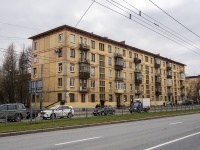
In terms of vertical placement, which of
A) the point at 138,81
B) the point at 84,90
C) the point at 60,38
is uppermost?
the point at 60,38

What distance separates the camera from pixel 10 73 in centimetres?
5484

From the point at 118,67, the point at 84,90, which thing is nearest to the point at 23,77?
the point at 84,90

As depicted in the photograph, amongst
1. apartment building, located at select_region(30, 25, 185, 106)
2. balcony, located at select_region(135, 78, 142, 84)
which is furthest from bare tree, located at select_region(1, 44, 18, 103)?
balcony, located at select_region(135, 78, 142, 84)

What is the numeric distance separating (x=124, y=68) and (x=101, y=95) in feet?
40.1

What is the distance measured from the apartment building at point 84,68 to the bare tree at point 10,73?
→ 13.0 ft

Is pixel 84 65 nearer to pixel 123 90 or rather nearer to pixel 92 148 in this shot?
pixel 123 90

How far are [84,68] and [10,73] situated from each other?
49.7 feet

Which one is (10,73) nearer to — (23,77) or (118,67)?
(23,77)

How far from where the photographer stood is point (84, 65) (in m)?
53.1

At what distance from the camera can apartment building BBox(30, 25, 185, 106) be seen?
50781 mm

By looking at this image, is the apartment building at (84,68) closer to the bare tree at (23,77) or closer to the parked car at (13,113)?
the bare tree at (23,77)

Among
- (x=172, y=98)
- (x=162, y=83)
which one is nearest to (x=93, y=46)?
(x=162, y=83)

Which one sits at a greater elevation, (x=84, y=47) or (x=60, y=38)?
(x=60, y=38)

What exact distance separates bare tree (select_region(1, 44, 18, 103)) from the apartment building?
13.0ft
